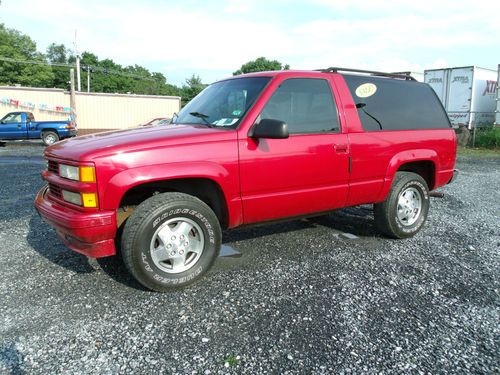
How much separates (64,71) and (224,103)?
250ft

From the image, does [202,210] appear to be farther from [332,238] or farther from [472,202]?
[472,202]

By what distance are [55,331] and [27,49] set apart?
69.6 meters

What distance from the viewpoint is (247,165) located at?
3.55m

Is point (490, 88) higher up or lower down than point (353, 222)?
higher up

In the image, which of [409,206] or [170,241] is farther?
[409,206]

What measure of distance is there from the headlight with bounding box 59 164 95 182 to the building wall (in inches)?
987

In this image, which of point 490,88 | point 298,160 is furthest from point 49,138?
point 490,88

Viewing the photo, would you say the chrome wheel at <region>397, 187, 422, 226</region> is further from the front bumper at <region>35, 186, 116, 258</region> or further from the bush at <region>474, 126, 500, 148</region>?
the bush at <region>474, 126, 500, 148</region>

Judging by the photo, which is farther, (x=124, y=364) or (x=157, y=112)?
(x=157, y=112)

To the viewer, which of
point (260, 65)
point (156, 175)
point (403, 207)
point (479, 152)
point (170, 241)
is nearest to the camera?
point (156, 175)

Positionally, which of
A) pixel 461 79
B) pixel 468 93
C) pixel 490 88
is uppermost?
pixel 461 79

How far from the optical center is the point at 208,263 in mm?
3510

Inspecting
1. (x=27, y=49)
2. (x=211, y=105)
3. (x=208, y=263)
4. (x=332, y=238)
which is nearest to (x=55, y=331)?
(x=208, y=263)

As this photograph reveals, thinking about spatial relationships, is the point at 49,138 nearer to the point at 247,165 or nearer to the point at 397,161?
the point at 247,165
